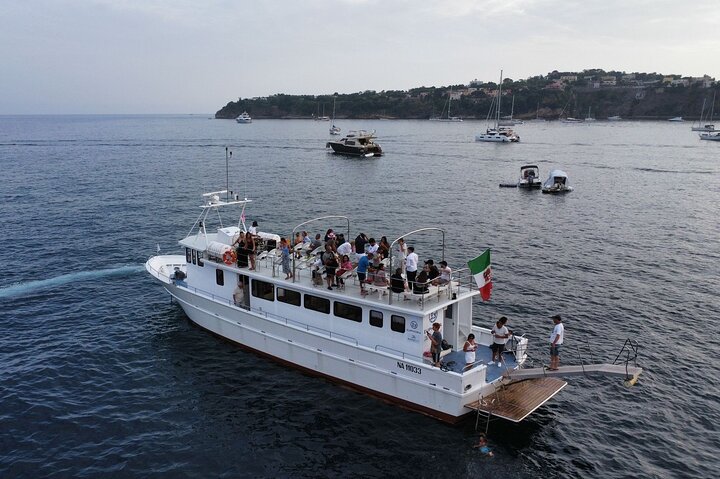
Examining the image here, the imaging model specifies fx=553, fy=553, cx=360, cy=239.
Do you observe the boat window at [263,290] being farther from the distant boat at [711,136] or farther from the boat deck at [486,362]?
the distant boat at [711,136]

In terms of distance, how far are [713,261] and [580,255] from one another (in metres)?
8.66

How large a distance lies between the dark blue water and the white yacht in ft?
2.63

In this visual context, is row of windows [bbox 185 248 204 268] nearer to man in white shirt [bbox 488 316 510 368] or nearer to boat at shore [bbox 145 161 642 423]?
boat at shore [bbox 145 161 642 423]

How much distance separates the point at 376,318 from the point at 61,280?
2192 cm

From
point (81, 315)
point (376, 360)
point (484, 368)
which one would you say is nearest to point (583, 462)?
point (484, 368)

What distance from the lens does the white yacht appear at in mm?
18797

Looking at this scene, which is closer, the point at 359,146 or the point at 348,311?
the point at 348,311

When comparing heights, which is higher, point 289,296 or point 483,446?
point 289,296

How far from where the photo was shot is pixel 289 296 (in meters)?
22.3

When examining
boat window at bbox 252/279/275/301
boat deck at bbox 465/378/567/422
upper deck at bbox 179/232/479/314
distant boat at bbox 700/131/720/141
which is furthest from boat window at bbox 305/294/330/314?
distant boat at bbox 700/131/720/141

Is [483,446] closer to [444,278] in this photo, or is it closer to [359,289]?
[444,278]

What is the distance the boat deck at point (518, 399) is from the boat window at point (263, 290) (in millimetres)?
9217

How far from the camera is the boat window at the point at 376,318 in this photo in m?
20.0

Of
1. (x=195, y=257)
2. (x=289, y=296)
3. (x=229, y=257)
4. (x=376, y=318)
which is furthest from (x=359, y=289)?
(x=195, y=257)
